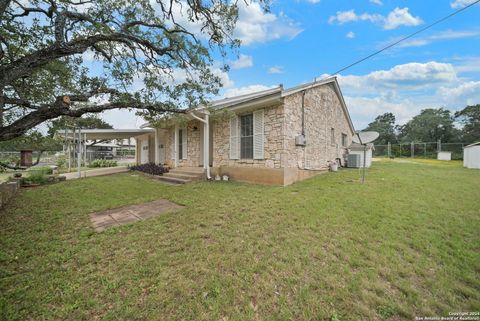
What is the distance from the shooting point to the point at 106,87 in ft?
14.6

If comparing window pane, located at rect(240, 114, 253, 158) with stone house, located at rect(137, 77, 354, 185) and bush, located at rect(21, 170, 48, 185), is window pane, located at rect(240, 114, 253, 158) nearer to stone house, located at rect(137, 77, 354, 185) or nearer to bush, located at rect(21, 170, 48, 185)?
stone house, located at rect(137, 77, 354, 185)

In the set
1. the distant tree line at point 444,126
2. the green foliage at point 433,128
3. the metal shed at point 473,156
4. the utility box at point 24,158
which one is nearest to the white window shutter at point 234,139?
the utility box at point 24,158

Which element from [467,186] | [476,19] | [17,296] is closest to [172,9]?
[17,296]

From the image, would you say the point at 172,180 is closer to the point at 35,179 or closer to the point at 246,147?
the point at 246,147

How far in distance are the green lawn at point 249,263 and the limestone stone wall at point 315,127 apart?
3037 millimetres

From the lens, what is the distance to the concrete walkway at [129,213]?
160 inches

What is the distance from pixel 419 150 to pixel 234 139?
104ft

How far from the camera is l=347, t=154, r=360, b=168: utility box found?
1230cm

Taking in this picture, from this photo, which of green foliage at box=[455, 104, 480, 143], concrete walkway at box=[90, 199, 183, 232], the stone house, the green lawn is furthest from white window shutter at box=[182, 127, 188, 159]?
green foliage at box=[455, 104, 480, 143]

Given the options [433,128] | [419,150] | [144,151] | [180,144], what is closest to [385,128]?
[433,128]

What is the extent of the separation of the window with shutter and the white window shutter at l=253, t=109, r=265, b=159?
2.99ft

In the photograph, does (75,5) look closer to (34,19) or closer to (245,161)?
(34,19)

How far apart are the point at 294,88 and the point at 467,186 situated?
6.82 m

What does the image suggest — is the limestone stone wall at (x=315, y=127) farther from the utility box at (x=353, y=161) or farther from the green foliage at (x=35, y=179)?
the green foliage at (x=35, y=179)
